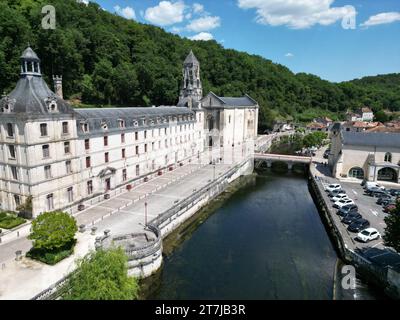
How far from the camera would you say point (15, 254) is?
76.7 feet

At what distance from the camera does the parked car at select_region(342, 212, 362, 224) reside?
103ft

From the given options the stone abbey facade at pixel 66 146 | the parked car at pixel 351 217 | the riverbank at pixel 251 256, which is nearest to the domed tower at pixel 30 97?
the stone abbey facade at pixel 66 146

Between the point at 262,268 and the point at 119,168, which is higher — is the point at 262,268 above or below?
below

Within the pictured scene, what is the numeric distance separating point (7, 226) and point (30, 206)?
8.22 feet

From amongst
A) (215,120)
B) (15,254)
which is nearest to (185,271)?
(15,254)

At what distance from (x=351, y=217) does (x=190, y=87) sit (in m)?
44.0

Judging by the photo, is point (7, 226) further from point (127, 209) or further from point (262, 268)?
point (262, 268)

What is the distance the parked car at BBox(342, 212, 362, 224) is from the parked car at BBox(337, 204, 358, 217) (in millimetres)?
979

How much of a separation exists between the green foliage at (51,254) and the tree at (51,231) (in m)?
0.32

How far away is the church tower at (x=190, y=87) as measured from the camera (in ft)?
207

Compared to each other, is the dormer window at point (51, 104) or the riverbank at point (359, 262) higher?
the dormer window at point (51, 104)

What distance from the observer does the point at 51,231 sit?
22.1m

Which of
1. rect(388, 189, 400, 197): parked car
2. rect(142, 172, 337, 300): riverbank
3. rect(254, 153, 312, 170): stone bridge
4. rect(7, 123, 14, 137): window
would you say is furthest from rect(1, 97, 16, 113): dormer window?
rect(254, 153, 312, 170): stone bridge

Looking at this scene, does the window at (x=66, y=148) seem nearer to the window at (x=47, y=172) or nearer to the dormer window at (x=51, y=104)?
the window at (x=47, y=172)
